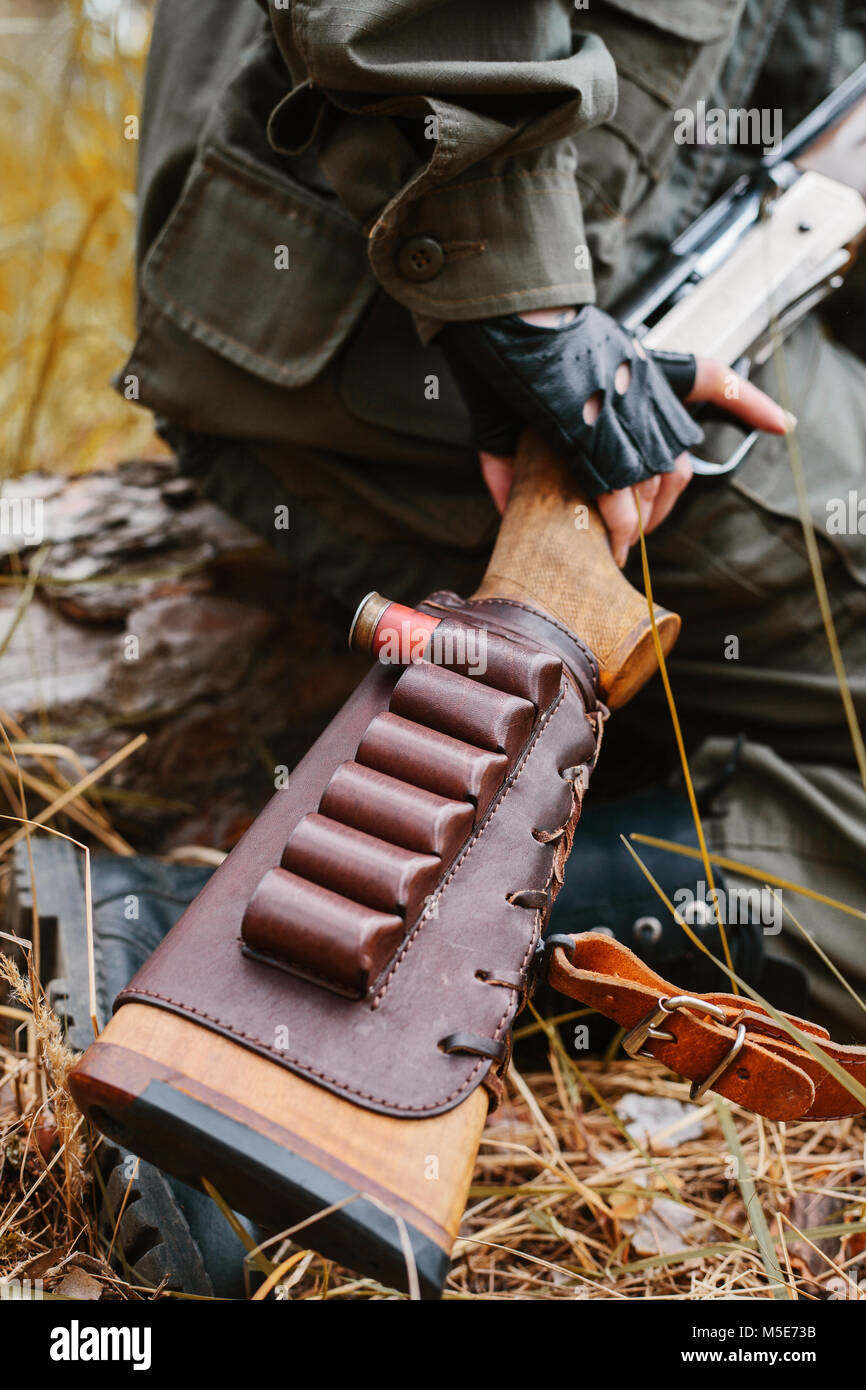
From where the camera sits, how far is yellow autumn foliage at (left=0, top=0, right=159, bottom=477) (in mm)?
2631

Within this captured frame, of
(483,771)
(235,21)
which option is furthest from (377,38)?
(483,771)

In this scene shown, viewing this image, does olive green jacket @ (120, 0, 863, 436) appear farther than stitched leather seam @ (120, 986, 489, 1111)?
Yes

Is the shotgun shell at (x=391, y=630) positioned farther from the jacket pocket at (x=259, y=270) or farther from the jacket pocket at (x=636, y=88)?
the jacket pocket at (x=636, y=88)

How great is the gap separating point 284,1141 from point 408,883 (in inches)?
10.0

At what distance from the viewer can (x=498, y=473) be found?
147cm

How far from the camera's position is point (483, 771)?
1.03 meters

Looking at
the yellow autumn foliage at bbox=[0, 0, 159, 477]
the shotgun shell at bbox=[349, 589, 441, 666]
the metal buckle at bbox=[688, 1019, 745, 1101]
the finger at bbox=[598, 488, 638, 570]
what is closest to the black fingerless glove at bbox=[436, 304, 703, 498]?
the finger at bbox=[598, 488, 638, 570]

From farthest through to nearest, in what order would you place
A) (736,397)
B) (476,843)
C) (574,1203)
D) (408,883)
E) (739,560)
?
1. (739,560)
2. (736,397)
3. (574,1203)
4. (476,843)
5. (408,883)

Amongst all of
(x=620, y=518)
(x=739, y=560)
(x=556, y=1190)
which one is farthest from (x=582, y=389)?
(x=556, y=1190)

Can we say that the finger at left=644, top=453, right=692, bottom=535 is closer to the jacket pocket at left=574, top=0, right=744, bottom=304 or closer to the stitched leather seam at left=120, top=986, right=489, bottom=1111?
the jacket pocket at left=574, top=0, right=744, bottom=304

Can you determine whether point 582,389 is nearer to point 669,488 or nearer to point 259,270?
point 669,488

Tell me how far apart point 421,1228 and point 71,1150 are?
1.53ft

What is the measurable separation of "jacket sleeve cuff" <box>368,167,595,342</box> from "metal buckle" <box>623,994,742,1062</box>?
0.90 m
